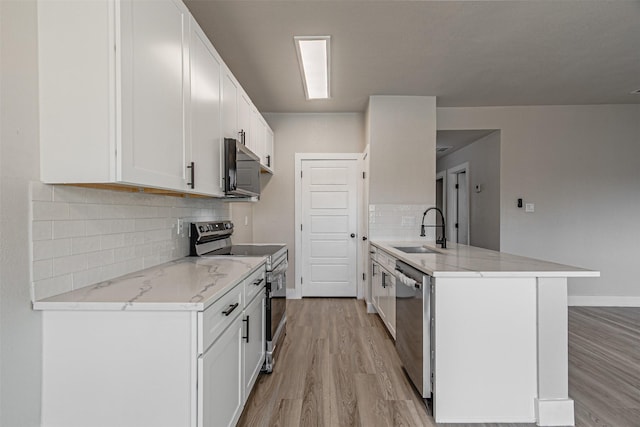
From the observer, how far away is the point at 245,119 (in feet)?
10.0

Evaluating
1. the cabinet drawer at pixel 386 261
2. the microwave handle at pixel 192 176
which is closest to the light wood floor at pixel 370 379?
the cabinet drawer at pixel 386 261

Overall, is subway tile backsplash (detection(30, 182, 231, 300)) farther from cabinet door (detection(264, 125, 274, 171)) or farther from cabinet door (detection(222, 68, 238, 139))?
cabinet door (detection(264, 125, 274, 171))

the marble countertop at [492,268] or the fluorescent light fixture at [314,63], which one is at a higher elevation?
the fluorescent light fixture at [314,63]

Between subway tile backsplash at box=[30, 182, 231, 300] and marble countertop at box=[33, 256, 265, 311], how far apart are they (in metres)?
0.06

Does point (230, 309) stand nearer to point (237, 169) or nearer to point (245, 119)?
point (237, 169)

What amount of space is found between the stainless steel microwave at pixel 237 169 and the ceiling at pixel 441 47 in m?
0.91

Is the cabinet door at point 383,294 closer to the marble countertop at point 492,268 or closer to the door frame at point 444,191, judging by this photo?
the marble countertop at point 492,268

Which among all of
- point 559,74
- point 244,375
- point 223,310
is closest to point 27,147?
point 223,310

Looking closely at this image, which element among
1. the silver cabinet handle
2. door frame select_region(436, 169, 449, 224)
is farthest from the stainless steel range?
door frame select_region(436, 169, 449, 224)

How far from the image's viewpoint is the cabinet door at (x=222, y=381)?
1279mm

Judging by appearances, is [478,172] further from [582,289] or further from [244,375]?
[244,375]

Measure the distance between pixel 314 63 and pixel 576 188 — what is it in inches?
145

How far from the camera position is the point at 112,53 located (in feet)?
4.10

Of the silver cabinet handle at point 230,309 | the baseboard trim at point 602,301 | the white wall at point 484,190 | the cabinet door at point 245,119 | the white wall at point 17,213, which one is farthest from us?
the white wall at point 484,190
